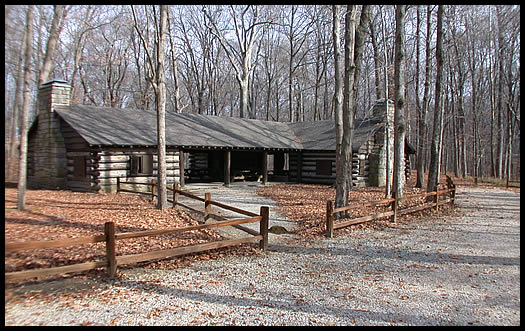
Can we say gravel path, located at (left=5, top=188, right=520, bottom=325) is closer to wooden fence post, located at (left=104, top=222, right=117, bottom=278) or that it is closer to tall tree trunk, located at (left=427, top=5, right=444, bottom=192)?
wooden fence post, located at (left=104, top=222, right=117, bottom=278)

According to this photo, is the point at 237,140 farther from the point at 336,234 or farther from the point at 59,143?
the point at 336,234

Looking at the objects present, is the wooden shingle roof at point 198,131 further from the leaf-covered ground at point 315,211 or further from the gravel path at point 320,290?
the gravel path at point 320,290

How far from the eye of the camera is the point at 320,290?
18.1 feet

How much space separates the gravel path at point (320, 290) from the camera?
4.48m

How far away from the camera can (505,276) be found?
20.6 feet

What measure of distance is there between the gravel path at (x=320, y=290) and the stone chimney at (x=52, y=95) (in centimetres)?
1666

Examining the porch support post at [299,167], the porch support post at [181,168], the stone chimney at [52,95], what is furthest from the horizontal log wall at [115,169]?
the porch support post at [299,167]

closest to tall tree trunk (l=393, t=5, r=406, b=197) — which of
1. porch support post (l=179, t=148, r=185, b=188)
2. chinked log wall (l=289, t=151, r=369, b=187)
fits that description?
chinked log wall (l=289, t=151, r=369, b=187)

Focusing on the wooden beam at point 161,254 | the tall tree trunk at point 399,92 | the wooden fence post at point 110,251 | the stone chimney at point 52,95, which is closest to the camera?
the wooden fence post at point 110,251

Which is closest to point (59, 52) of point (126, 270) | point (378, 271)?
point (126, 270)

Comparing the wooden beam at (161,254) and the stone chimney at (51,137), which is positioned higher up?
the stone chimney at (51,137)

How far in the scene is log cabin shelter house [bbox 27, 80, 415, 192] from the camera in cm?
1767

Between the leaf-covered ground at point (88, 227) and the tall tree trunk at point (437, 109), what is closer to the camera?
the leaf-covered ground at point (88, 227)
